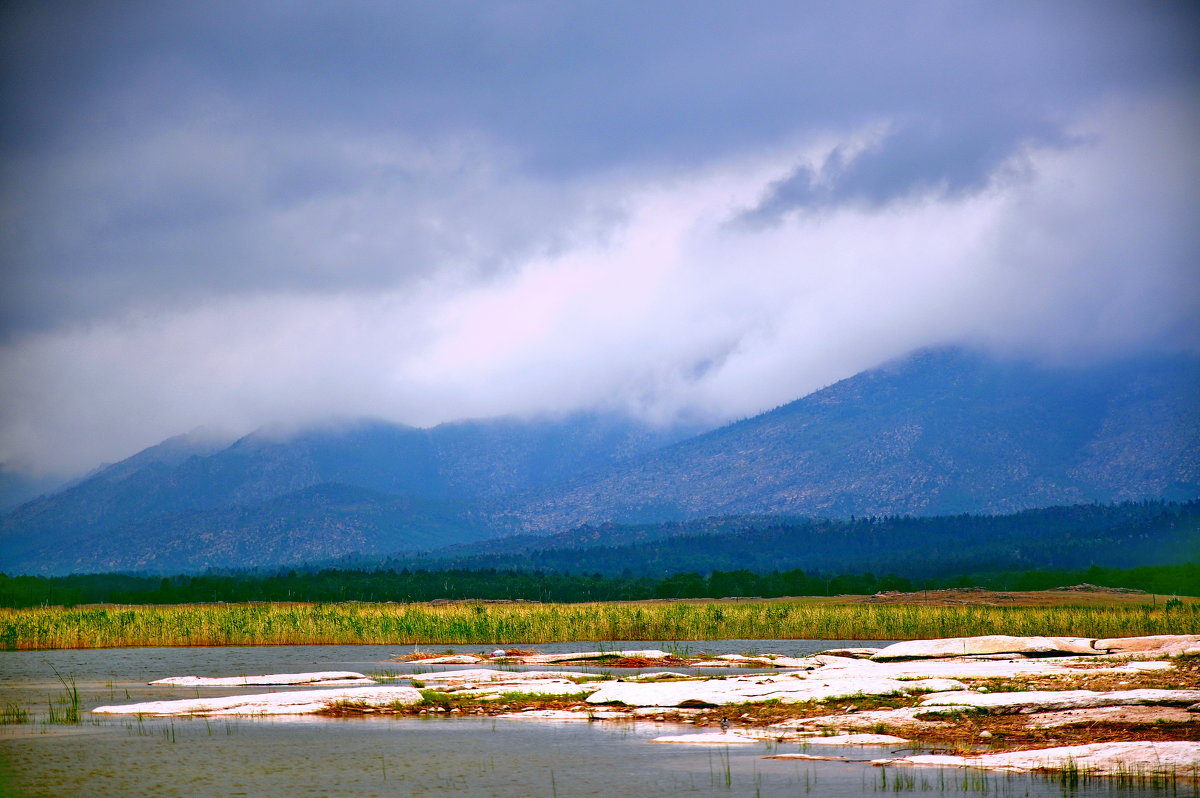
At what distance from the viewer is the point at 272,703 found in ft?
133

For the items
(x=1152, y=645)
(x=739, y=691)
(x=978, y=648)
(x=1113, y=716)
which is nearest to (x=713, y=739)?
(x=739, y=691)

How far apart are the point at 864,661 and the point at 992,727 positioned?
19111 mm

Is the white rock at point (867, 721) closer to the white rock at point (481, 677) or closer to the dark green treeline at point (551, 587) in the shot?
the white rock at point (481, 677)

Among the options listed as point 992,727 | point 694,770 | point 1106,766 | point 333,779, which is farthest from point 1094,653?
point 333,779

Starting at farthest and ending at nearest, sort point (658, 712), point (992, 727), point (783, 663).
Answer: point (783, 663), point (658, 712), point (992, 727)

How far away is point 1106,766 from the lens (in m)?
27.8

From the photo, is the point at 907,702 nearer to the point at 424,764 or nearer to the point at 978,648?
the point at 424,764

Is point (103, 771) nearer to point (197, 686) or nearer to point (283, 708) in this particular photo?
point (283, 708)

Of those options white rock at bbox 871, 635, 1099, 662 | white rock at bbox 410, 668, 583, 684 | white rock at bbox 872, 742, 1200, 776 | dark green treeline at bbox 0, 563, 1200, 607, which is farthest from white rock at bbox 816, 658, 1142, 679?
dark green treeline at bbox 0, 563, 1200, 607

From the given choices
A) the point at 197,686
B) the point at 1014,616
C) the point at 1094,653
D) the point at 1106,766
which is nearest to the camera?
the point at 1106,766

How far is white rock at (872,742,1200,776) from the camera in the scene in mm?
27281

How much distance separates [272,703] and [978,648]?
29163mm

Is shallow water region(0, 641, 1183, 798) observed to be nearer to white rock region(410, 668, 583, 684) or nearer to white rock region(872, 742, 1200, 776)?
white rock region(872, 742, 1200, 776)

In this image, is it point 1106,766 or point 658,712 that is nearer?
point 1106,766
